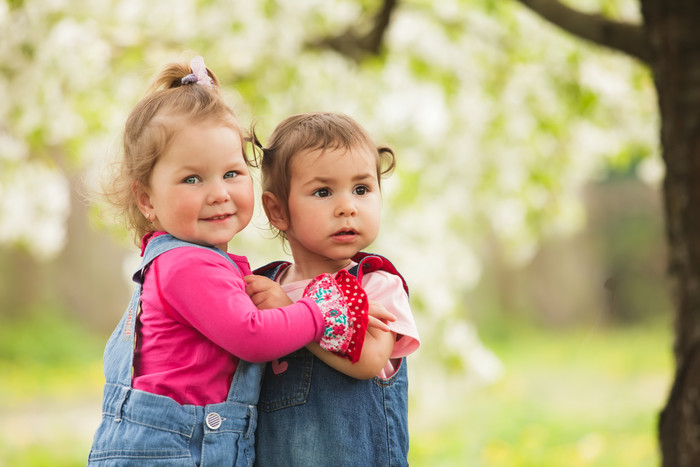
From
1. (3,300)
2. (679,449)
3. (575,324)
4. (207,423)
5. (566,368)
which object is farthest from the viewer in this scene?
(575,324)

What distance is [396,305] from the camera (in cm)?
186

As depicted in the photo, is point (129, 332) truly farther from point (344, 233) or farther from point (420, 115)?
point (420, 115)

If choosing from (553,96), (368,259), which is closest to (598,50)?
(553,96)

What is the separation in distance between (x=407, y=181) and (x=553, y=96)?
117cm

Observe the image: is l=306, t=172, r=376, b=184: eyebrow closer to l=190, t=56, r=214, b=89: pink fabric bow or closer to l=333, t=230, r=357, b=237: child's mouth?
l=333, t=230, r=357, b=237: child's mouth

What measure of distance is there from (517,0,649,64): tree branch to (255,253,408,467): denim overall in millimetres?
2455

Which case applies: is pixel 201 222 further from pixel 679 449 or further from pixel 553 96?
pixel 553 96

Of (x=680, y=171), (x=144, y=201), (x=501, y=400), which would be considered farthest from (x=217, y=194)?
(x=501, y=400)

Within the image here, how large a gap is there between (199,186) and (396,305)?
0.53 metres

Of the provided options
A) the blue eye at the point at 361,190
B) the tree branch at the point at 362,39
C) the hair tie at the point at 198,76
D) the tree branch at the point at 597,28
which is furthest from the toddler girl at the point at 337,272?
the tree branch at the point at 362,39

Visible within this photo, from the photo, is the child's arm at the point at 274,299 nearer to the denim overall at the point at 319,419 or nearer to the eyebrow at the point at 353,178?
the denim overall at the point at 319,419

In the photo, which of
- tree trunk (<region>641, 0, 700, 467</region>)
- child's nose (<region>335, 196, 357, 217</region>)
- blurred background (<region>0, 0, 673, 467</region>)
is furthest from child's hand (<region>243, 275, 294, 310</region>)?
blurred background (<region>0, 0, 673, 467</region>)

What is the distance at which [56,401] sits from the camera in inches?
356

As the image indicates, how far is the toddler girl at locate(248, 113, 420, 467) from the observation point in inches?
68.5
